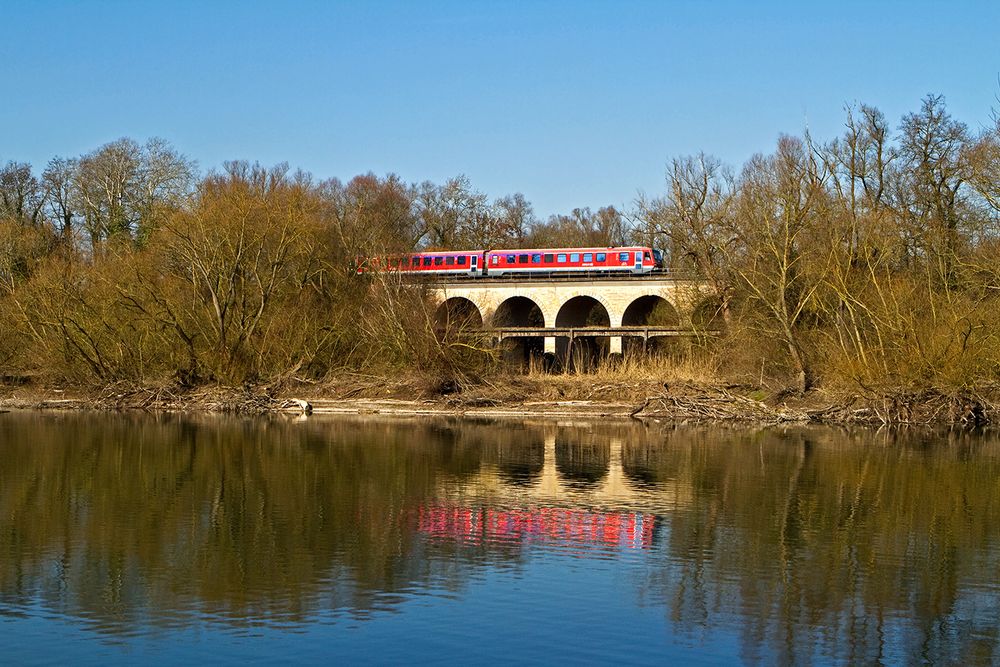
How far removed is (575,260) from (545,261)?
1.72m

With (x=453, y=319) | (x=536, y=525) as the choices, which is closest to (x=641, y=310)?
(x=453, y=319)

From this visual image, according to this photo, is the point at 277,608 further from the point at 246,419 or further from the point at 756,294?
the point at 756,294

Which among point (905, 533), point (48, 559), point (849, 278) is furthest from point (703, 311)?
point (48, 559)

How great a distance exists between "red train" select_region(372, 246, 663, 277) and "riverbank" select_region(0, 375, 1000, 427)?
79.6 ft

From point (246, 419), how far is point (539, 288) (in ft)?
103

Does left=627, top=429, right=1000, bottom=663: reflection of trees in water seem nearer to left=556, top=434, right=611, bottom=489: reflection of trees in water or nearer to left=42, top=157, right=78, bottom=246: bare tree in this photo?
left=556, top=434, right=611, bottom=489: reflection of trees in water

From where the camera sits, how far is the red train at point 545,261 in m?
Answer: 62.2

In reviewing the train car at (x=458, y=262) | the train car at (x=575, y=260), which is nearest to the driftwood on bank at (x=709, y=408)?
the train car at (x=575, y=260)

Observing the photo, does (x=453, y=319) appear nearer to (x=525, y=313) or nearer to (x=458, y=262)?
(x=458, y=262)

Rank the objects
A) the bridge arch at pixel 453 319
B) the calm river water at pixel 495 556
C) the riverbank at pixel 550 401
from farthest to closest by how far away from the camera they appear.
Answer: the bridge arch at pixel 453 319 → the riverbank at pixel 550 401 → the calm river water at pixel 495 556

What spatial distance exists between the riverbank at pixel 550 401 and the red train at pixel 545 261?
79.6 ft

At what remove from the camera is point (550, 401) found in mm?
36750

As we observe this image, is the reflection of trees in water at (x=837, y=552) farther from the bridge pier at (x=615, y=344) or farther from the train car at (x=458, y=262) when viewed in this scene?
the train car at (x=458, y=262)

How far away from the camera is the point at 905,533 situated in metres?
16.2
